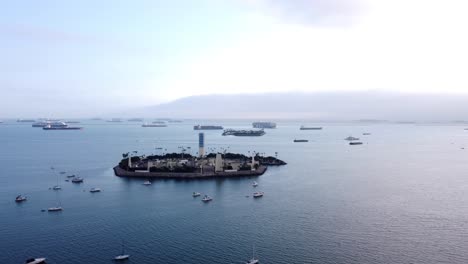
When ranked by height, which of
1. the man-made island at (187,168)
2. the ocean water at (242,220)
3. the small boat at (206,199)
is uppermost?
the man-made island at (187,168)

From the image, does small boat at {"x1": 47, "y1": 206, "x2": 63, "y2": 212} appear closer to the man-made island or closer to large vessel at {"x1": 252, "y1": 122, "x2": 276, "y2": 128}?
the man-made island

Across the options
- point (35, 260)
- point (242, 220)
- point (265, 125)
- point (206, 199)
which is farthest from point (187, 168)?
point (265, 125)

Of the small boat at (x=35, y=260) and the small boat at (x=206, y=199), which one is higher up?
the small boat at (x=206, y=199)

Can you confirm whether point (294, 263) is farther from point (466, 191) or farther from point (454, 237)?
point (466, 191)

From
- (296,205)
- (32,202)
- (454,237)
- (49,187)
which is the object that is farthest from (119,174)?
(454,237)

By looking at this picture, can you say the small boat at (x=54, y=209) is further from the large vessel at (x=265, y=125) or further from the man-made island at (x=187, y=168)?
the large vessel at (x=265, y=125)

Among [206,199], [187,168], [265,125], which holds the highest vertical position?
[187,168]

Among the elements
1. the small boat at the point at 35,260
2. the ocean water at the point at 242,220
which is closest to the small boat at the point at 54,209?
the ocean water at the point at 242,220

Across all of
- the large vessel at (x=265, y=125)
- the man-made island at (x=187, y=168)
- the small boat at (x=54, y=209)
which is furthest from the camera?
the large vessel at (x=265, y=125)

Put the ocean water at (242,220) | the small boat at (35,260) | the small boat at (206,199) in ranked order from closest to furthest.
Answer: the small boat at (35,260), the ocean water at (242,220), the small boat at (206,199)

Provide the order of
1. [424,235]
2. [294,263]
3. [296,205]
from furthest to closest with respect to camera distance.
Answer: [296,205]
[424,235]
[294,263]

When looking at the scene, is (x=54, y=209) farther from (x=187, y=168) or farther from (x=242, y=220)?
(x=187, y=168)
